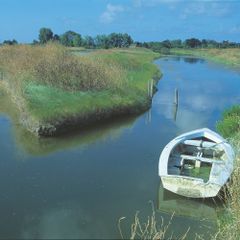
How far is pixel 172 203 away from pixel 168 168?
1.51 m

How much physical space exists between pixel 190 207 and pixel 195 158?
2.46 m

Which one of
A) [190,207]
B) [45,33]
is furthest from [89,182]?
[45,33]

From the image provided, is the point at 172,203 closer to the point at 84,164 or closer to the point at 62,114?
the point at 84,164

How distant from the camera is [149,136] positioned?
22.0m

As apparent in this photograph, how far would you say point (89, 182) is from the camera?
48.3 feet

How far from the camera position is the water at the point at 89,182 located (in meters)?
11.8

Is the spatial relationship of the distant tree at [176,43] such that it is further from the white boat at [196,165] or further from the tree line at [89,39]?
the white boat at [196,165]

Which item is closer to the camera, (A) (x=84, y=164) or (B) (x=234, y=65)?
(A) (x=84, y=164)

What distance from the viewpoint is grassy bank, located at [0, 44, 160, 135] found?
21.7 meters

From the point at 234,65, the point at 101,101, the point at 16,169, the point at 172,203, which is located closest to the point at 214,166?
the point at 172,203

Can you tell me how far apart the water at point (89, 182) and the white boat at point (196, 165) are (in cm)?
63

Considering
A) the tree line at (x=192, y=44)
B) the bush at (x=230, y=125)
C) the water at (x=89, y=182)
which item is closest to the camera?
the water at (x=89, y=182)

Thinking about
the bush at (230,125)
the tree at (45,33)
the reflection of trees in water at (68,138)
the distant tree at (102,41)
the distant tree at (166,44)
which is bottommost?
the distant tree at (166,44)

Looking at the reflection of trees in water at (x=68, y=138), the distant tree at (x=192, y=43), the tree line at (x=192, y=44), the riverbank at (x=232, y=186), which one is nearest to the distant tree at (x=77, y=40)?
the tree line at (x=192, y=44)
